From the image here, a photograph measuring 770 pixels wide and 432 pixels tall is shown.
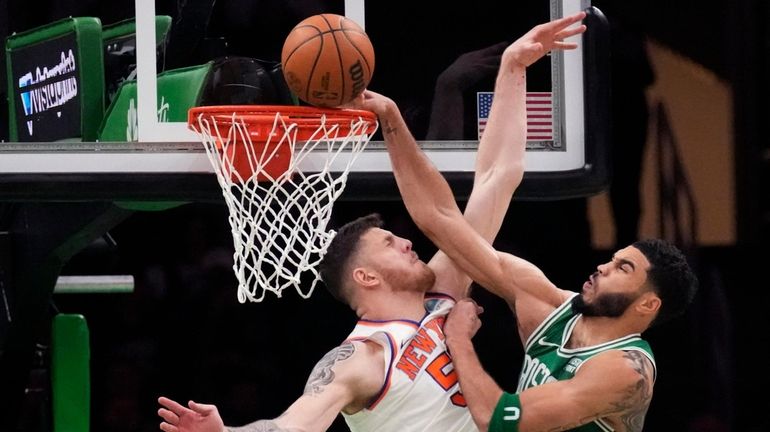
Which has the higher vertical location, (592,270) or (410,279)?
(410,279)

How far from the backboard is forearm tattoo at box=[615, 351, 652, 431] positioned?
818mm

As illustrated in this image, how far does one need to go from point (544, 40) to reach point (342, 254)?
92 cm

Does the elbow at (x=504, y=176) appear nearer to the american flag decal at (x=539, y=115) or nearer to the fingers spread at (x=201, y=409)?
the american flag decal at (x=539, y=115)

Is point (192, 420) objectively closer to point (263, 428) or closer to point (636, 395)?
point (263, 428)

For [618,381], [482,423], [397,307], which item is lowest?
[482,423]

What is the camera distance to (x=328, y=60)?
3.90 metres

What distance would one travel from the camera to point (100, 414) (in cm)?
680

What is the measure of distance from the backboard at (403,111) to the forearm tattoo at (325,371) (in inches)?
30.7

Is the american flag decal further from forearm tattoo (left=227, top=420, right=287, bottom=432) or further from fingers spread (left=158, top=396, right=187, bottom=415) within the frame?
fingers spread (left=158, top=396, right=187, bottom=415)

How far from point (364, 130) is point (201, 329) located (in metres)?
2.83

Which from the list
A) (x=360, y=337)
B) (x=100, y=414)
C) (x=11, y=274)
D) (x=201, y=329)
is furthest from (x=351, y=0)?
(x=100, y=414)

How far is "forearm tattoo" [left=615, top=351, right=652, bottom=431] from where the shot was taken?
3.96m

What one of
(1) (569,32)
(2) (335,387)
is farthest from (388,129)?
(2) (335,387)

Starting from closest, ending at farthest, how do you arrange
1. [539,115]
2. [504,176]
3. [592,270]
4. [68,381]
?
[504,176], [539,115], [68,381], [592,270]
